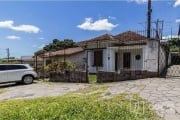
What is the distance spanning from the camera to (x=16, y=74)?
16.5m

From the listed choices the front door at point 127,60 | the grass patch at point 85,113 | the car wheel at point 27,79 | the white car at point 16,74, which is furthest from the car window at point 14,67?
the front door at point 127,60

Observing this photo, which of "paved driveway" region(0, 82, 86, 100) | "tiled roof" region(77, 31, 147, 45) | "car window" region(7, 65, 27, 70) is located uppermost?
"tiled roof" region(77, 31, 147, 45)

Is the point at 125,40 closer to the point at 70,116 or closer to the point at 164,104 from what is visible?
the point at 164,104

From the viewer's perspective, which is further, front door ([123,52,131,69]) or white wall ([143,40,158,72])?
front door ([123,52,131,69])

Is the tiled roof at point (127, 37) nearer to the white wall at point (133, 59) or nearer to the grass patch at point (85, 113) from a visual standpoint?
the white wall at point (133, 59)

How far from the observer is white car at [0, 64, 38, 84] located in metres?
16.1

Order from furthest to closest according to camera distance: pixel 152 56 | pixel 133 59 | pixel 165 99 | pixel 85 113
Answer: pixel 133 59, pixel 152 56, pixel 165 99, pixel 85 113

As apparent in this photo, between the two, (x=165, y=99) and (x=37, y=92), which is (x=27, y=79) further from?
A: (x=165, y=99)

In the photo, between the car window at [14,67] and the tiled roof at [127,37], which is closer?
the car window at [14,67]

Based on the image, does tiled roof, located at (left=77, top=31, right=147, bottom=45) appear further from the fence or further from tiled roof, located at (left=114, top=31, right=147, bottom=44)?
the fence

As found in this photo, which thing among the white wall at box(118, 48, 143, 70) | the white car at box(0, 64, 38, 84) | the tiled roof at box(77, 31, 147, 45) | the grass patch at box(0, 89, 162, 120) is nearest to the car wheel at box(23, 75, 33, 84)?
the white car at box(0, 64, 38, 84)

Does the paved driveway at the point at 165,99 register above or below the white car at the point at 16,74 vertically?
below

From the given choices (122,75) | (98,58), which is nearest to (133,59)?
(98,58)

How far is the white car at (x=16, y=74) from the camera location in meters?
16.1
